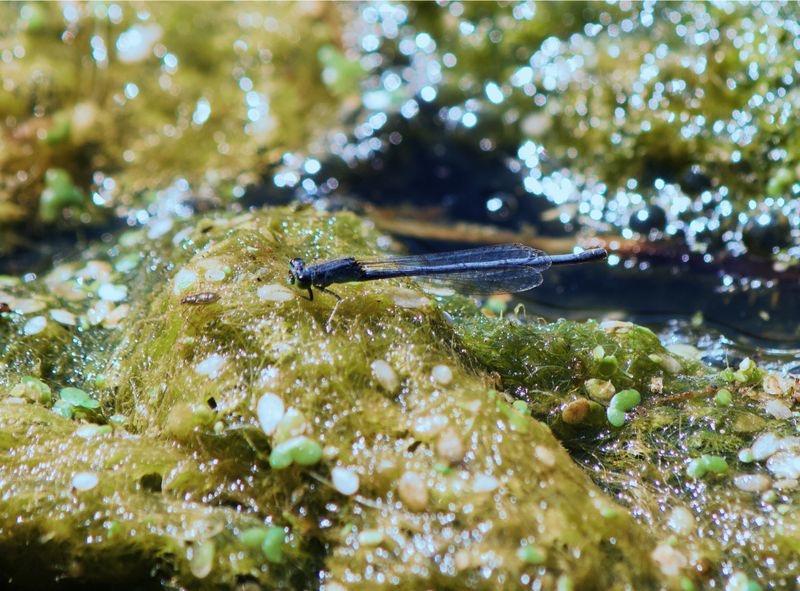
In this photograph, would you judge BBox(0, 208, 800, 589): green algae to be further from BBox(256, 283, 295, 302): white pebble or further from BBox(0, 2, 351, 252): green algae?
BBox(0, 2, 351, 252): green algae

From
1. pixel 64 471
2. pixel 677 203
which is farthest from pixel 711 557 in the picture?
pixel 677 203

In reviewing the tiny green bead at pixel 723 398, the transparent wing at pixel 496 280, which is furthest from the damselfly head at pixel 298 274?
the tiny green bead at pixel 723 398

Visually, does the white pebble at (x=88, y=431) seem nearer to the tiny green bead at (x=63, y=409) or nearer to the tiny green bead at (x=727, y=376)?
the tiny green bead at (x=63, y=409)

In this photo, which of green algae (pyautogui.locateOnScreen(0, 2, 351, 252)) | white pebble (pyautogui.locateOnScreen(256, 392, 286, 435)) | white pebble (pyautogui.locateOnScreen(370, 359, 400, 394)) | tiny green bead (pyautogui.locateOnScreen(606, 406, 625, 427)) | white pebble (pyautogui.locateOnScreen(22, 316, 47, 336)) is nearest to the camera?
white pebble (pyautogui.locateOnScreen(256, 392, 286, 435))

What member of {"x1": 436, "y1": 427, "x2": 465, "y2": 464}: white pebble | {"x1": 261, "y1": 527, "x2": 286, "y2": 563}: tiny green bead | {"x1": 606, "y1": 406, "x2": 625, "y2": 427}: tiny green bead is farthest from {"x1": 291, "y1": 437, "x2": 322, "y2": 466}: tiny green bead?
{"x1": 606, "y1": 406, "x2": 625, "y2": 427}: tiny green bead

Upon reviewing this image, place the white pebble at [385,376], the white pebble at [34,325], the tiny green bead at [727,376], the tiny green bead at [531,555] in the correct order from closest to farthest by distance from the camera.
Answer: the tiny green bead at [531,555]
the white pebble at [385,376]
the tiny green bead at [727,376]
the white pebble at [34,325]

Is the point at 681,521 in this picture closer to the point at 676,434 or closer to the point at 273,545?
the point at 676,434
